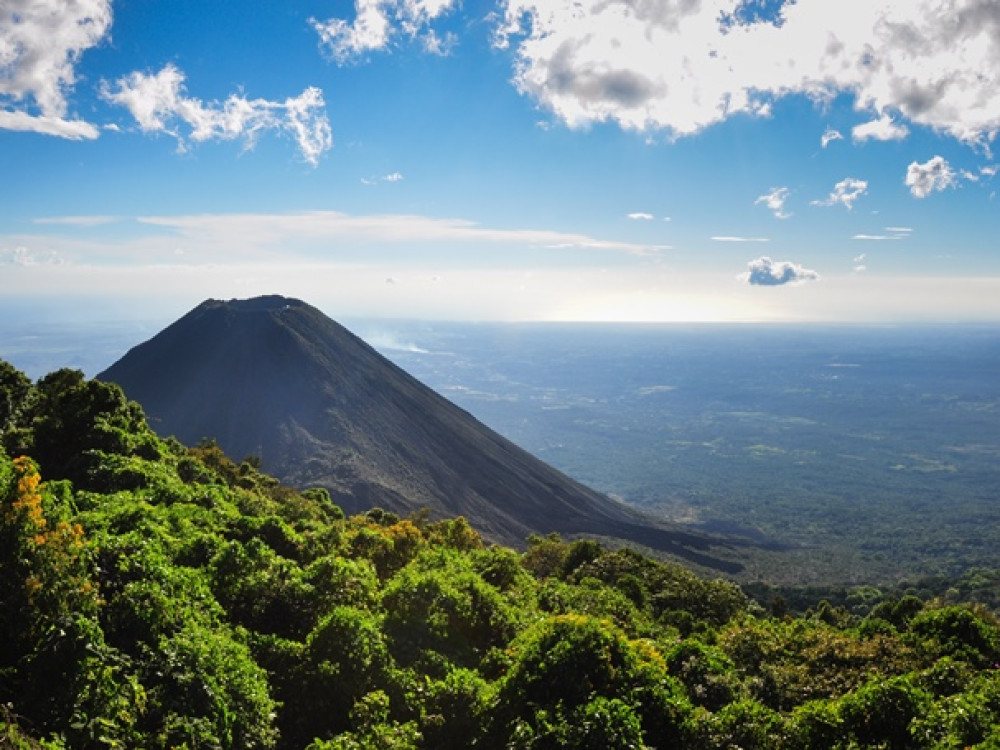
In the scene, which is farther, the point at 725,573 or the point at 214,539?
the point at 725,573

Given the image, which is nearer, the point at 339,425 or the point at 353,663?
the point at 353,663

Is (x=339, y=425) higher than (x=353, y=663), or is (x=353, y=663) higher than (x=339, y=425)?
(x=353, y=663)

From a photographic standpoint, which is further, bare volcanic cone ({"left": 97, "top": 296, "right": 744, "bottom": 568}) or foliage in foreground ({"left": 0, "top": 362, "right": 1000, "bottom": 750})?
bare volcanic cone ({"left": 97, "top": 296, "right": 744, "bottom": 568})

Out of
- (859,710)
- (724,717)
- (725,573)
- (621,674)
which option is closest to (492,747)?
(621,674)

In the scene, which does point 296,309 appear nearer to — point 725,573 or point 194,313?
point 194,313
